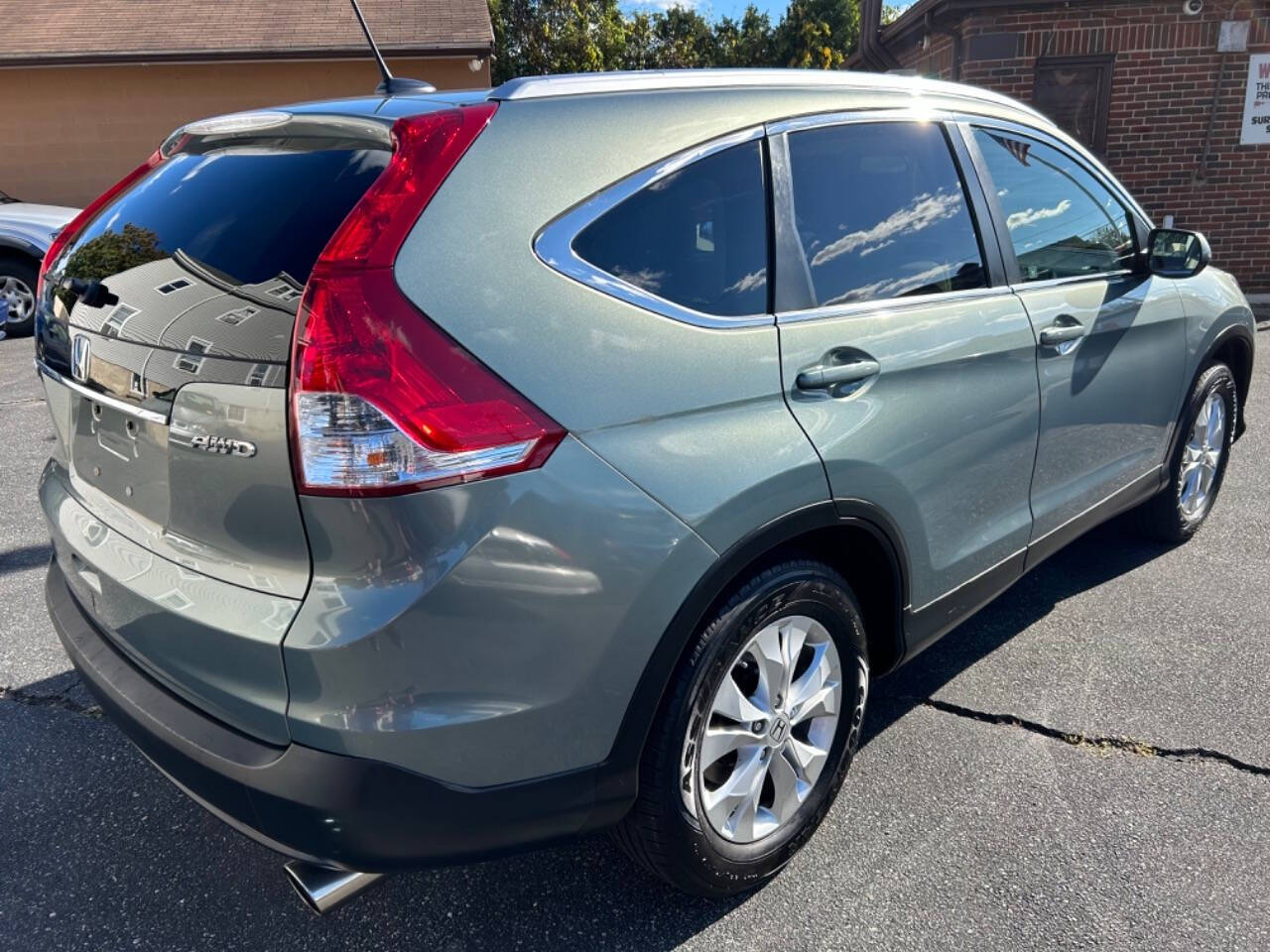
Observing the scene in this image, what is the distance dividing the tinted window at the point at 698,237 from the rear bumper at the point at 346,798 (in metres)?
0.98

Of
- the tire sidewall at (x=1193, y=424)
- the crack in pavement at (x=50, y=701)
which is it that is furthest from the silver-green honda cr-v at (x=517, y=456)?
the tire sidewall at (x=1193, y=424)

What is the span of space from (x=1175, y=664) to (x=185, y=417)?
3.13 meters

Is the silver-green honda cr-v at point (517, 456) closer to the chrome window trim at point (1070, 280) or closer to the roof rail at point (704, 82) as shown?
the roof rail at point (704, 82)

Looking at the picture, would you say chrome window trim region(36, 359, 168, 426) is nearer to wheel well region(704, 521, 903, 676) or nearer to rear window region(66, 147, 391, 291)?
rear window region(66, 147, 391, 291)

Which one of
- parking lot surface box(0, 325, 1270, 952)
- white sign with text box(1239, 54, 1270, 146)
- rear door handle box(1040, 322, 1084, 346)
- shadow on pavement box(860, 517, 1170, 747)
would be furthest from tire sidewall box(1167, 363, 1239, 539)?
white sign with text box(1239, 54, 1270, 146)

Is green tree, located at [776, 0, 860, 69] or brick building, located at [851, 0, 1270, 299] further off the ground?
green tree, located at [776, 0, 860, 69]

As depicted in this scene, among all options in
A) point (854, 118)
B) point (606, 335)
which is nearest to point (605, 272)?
point (606, 335)

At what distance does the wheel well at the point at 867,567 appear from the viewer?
2232mm

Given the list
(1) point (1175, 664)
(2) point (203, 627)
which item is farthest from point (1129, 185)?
(2) point (203, 627)

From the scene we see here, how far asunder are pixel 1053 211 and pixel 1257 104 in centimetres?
880

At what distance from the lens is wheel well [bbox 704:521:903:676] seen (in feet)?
7.32

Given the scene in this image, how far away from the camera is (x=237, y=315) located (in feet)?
5.76

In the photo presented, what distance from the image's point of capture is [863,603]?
2.56 m

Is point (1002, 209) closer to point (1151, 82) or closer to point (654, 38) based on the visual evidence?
point (1151, 82)
